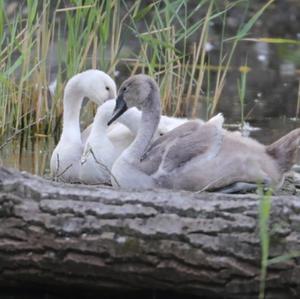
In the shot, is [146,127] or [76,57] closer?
[146,127]

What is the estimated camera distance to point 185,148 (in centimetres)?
551

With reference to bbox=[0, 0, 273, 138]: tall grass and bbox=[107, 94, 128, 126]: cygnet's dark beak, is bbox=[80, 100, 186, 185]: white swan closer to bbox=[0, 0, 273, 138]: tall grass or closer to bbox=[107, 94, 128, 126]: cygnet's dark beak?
bbox=[107, 94, 128, 126]: cygnet's dark beak

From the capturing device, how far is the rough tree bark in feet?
14.0

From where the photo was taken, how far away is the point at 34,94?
777 cm

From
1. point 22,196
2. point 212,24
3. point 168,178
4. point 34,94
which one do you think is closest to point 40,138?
point 34,94

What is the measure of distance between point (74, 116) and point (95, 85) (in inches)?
8.4

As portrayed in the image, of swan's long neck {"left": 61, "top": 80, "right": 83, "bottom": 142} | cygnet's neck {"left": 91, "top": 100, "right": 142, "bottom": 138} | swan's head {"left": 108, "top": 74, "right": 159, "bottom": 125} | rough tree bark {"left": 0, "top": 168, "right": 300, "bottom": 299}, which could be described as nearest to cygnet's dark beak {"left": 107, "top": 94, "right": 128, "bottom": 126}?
swan's head {"left": 108, "top": 74, "right": 159, "bottom": 125}

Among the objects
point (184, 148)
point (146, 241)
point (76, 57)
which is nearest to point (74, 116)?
point (76, 57)

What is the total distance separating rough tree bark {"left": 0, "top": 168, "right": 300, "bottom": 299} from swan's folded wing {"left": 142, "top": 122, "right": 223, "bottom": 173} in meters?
1.10

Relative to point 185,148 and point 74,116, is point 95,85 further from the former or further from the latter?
point 185,148

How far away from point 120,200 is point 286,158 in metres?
1.47

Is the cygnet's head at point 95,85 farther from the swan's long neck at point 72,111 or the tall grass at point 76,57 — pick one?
the tall grass at point 76,57

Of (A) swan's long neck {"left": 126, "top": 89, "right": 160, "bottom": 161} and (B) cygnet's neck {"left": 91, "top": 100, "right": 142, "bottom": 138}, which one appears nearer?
(A) swan's long neck {"left": 126, "top": 89, "right": 160, "bottom": 161}

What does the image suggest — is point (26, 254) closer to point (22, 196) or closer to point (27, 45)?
point (22, 196)
